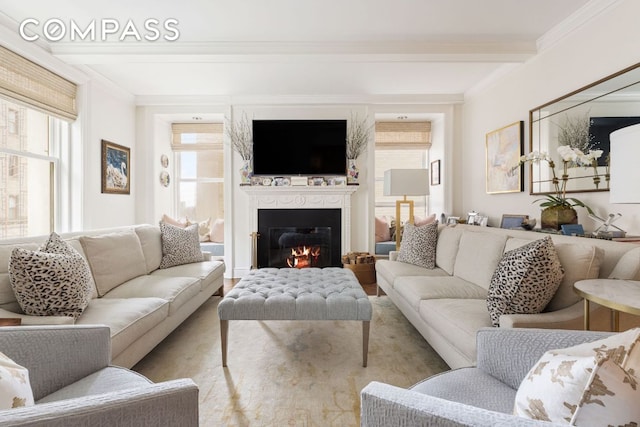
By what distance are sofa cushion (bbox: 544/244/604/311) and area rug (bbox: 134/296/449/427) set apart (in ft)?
2.60

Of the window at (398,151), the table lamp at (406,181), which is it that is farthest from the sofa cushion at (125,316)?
the window at (398,151)

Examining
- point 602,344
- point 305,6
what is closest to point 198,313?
point 305,6

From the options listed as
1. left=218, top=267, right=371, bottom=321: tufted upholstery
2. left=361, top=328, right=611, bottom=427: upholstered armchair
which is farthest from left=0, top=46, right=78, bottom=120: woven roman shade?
left=361, top=328, right=611, bottom=427: upholstered armchair

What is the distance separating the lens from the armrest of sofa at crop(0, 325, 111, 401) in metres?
1.06

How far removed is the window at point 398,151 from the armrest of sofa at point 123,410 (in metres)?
4.69

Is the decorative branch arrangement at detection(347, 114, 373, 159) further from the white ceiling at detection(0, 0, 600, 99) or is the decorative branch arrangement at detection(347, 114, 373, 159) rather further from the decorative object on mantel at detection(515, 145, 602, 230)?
the decorative object on mantel at detection(515, 145, 602, 230)

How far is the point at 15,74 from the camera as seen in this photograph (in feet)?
9.25

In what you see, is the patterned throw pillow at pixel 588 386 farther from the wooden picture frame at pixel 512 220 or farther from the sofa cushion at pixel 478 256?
the wooden picture frame at pixel 512 220

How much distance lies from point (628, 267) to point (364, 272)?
273cm

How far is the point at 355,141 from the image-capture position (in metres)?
4.50

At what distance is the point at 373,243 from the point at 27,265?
3.69 metres

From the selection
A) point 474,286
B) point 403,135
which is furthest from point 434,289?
point 403,135

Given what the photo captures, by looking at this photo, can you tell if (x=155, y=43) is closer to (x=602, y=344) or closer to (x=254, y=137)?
(x=254, y=137)

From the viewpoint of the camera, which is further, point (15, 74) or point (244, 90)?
point (244, 90)
